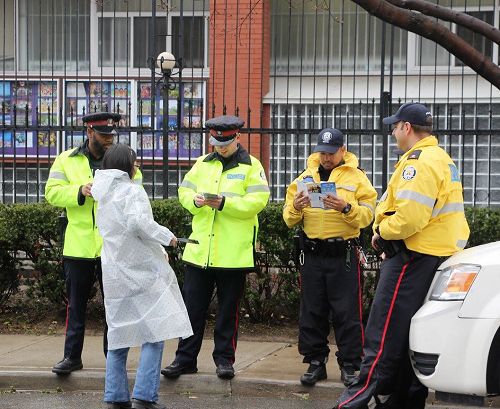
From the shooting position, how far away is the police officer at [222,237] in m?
7.83

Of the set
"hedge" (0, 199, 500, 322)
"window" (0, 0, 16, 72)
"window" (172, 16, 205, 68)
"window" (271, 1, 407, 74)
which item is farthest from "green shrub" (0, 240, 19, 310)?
"window" (0, 0, 16, 72)

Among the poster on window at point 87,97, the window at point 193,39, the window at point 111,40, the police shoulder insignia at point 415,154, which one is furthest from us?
the window at point 111,40

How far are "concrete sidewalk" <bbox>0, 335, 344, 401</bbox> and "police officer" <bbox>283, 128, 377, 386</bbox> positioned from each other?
6.6 inches

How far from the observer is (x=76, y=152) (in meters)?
8.09

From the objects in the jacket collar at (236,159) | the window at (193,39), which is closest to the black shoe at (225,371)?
the jacket collar at (236,159)

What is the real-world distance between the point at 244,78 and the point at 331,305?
21.8ft

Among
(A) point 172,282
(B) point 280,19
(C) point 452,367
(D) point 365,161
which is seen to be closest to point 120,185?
(A) point 172,282

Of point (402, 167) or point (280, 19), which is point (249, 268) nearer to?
point (402, 167)

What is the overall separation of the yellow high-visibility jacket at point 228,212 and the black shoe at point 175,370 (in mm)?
783

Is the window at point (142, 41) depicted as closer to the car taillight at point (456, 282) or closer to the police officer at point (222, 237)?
the police officer at point (222, 237)

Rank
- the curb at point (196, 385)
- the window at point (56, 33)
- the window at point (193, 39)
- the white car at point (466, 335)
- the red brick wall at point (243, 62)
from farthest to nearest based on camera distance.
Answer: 1. the window at point (56, 33)
2. the window at point (193, 39)
3. the red brick wall at point (243, 62)
4. the curb at point (196, 385)
5. the white car at point (466, 335)

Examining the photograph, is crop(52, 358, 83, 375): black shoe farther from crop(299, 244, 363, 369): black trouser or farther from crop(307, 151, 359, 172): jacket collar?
crop(307, 151, 359, 172): jacket collar

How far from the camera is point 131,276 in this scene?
22.4 ft

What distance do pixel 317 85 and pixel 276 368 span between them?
669 centimetres
